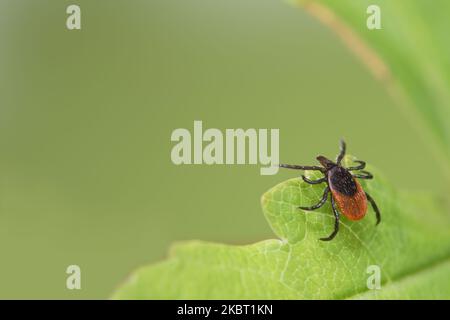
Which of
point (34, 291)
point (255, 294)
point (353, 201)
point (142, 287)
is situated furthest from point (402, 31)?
point (34, 291)

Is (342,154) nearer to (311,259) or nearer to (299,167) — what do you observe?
(299,167)

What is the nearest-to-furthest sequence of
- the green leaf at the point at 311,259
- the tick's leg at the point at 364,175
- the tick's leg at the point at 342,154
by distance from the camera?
the green leaf at the point at 311,259, the tick's leg at the point at 364,175, the tick's leg at the point at 342,154

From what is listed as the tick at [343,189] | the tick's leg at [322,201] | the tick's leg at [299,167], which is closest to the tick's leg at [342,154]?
the tick at [343,189]

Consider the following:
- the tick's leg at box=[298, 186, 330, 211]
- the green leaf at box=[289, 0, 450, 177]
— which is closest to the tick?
the tick's leg at box=[298, 186, 330, 211]

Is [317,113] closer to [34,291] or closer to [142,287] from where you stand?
[34,291]

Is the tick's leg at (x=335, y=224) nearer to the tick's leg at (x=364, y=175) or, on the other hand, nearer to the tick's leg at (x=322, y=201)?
the tick's leg at (x=322, y=201)

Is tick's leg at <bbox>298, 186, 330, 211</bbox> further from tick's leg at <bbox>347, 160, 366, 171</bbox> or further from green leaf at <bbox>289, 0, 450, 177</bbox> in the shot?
green leaf at <bbox>289, 0, 450, 177</bbox>
